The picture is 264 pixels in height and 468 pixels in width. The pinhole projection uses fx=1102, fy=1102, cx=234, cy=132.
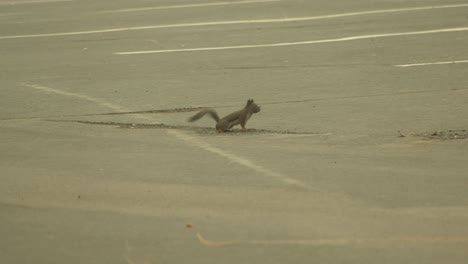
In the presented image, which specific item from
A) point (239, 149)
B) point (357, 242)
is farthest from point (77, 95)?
point (357, 242)

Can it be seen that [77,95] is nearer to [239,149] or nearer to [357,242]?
[239,149]

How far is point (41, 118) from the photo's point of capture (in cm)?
1252

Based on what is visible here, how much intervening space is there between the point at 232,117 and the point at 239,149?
0.82 metres

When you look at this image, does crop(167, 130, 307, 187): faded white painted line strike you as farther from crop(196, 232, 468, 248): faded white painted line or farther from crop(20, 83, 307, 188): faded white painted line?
crop(196, 232, 468, 248): faded white painted line

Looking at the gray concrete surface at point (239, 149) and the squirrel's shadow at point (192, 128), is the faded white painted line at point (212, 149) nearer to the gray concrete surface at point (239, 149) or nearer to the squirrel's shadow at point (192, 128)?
the gray concrete surface at point (239, 149)

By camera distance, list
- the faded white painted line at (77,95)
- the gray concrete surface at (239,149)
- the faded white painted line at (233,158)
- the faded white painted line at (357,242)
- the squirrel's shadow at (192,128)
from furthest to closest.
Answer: the faded white painted line at (77,95) → the squirrel's shadow at (192,128) → the faded white painted line at (233,158) → the gray concrete surface at (239,149) → the faded white painted line at (357,242)

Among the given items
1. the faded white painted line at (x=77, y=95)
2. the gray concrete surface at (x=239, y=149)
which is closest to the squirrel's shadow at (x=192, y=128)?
the gray concrete surface at (x=239, y=149)

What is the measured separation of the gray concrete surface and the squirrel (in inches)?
6.2

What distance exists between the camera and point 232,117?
11.2 m

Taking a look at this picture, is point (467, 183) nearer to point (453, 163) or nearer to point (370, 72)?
point (453, 163)

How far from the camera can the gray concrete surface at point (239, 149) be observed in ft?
24.0

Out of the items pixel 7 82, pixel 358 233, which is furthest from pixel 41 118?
pixel 358 233

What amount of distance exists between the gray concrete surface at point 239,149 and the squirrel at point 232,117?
0.16 metres

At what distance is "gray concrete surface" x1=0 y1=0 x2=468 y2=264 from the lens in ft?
24.0
